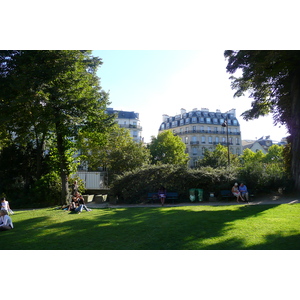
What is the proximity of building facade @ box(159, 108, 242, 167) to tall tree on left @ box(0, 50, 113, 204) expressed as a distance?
204 feet

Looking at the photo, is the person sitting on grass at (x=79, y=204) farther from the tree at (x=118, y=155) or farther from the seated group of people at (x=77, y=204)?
the tree at (x=118, y=155)

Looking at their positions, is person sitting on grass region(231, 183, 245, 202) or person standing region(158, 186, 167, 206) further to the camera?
person standing region(158, 186, 167, 206)

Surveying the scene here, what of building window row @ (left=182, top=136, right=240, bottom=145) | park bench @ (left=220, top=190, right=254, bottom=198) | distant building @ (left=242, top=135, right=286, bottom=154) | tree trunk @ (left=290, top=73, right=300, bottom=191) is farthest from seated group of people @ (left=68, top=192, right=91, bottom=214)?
distant building @ (left=242, top=135, right=286, bottom=154)

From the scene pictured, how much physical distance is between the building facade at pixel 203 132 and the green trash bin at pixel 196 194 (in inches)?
2379

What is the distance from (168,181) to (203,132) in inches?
2530

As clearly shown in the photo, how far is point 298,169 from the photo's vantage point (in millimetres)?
17984

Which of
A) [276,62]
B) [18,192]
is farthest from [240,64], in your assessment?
[18,192]

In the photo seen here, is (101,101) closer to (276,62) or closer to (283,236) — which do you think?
(276,62)

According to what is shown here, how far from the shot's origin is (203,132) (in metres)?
81.4

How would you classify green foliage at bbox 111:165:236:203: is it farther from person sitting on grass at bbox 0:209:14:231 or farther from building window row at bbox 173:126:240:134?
building window row at bbox 173:126:240:134

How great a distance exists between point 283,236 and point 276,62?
36.6 ft

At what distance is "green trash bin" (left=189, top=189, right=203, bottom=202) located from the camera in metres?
18.4

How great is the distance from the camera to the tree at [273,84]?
47.6ft

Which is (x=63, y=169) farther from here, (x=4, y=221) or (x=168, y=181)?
(x=4, y=221)
